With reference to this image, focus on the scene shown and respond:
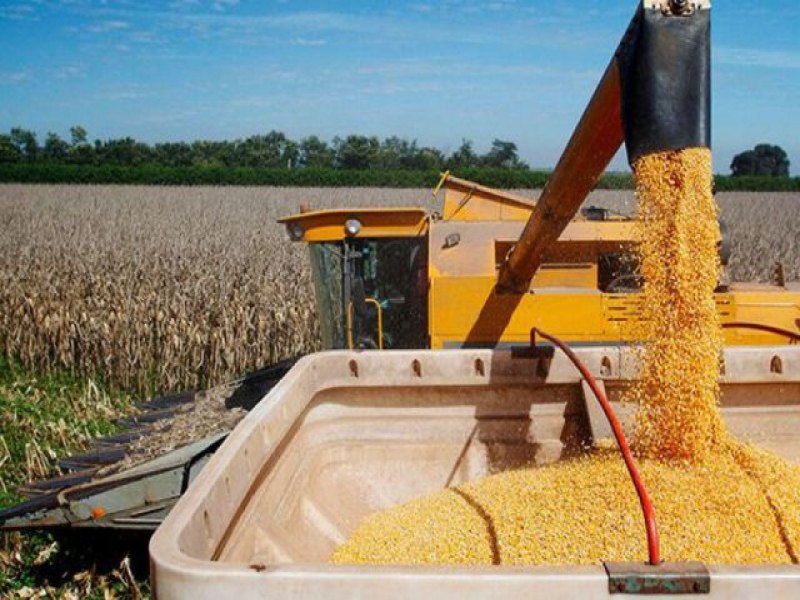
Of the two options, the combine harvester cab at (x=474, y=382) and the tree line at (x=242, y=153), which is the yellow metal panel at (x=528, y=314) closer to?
the combine harvester cab at (x=474, y=382)

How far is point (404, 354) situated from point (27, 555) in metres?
3.14

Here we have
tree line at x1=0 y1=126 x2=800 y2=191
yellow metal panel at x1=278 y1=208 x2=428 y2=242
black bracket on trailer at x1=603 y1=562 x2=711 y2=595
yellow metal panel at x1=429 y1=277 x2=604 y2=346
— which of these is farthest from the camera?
tree line at x1=0 y1=126 x2=800 y2=191

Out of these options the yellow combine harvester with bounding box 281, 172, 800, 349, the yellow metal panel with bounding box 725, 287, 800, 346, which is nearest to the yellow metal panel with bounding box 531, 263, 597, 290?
the yellow combine harvester with bounding box 281, 172, 800, 349

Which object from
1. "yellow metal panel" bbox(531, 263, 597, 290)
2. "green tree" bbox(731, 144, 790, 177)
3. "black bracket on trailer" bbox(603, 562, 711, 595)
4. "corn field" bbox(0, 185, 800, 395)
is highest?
"green tree" bbox(731, 144, 790, 177)

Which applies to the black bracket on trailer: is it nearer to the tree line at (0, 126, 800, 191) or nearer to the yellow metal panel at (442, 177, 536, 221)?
the yellow metal panel at (442, 177, 536, 221)

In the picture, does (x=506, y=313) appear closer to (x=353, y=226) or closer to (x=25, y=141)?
(x=353, y=226)

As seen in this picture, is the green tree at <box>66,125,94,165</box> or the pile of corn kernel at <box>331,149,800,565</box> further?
the green tree at <box>66,125,94,165</box>

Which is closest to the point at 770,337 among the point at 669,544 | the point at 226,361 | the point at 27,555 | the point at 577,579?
the point at 669,544

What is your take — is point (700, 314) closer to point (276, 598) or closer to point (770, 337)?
point (276, 598)

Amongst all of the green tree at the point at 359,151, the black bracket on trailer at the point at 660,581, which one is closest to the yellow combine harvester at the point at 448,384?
the black bracket on trailer at the point at 660,581

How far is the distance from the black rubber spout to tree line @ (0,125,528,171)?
4161 centimetres

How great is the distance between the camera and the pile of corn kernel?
2436 mm

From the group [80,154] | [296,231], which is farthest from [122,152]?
[296,231]

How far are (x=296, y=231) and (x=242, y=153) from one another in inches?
1942
